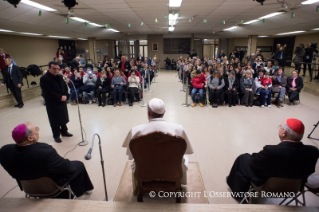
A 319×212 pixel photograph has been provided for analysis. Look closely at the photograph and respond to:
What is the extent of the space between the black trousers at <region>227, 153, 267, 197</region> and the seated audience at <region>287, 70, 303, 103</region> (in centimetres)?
489

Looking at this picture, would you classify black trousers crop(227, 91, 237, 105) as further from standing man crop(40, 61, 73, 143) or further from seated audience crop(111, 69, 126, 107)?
standing man crop(40, 61, 73, 143)

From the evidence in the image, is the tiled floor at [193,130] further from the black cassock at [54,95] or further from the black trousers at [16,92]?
the black cassock at [54,95]

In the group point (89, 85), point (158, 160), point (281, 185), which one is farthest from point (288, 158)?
point (89, 85)

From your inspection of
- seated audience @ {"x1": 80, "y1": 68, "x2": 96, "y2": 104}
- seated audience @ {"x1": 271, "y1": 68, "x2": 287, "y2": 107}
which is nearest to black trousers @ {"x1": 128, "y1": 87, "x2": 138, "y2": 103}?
seated audience @ {"x1": 80, "y1": 68, "x2": 96, "y2": 104}

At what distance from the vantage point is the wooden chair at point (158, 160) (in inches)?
60.9

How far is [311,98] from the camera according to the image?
683 centimetres

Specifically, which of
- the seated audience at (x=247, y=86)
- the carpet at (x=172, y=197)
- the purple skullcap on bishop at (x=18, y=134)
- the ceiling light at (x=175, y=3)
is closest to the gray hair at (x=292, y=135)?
the carpet at (x=172, y=197)

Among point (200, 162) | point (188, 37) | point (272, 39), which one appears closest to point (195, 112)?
point (200, 162)

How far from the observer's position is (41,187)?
183cm

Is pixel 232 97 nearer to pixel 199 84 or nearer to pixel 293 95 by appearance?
pixel 199 84

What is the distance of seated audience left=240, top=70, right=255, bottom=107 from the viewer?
19.4 ft

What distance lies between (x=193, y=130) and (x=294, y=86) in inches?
153

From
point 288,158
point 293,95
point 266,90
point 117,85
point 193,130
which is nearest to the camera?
point 288,158

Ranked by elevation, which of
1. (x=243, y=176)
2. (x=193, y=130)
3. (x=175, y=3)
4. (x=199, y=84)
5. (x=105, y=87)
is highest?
(x=175, y=3)
